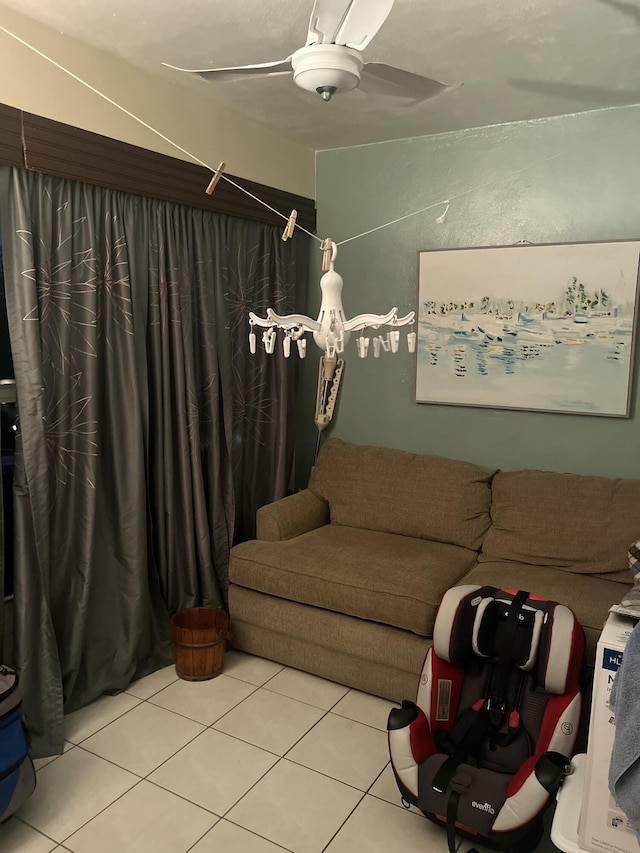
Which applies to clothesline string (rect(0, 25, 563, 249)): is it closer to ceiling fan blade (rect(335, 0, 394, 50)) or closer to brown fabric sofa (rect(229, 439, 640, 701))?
ceiling fan blade (rect(335, 0, 394, 50))

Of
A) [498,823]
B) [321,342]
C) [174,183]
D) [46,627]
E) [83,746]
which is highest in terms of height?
[174,183]

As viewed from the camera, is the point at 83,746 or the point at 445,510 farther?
the point at 445,510

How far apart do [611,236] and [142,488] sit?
2.49 metres

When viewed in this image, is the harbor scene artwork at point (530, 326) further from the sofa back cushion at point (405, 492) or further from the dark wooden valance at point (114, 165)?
the dark wooden valance at point (114, 165)

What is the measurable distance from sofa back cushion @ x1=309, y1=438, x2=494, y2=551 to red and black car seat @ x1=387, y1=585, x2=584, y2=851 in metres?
0.92

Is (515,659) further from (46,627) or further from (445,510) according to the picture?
(46,627)

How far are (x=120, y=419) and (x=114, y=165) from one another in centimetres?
104

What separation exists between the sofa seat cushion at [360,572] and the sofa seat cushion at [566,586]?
0.50 ft

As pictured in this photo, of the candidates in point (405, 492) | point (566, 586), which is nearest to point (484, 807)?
point (566, 586)

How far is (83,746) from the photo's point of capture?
2.53 meters

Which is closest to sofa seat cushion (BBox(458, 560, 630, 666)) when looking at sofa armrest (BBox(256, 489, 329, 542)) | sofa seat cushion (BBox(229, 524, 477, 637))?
sofa seat cushion (BBox(229, 524, 477, 637))

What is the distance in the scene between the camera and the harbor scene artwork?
10.4ft

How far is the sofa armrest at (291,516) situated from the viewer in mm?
3311

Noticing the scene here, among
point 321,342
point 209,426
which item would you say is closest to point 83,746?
point 209,426
